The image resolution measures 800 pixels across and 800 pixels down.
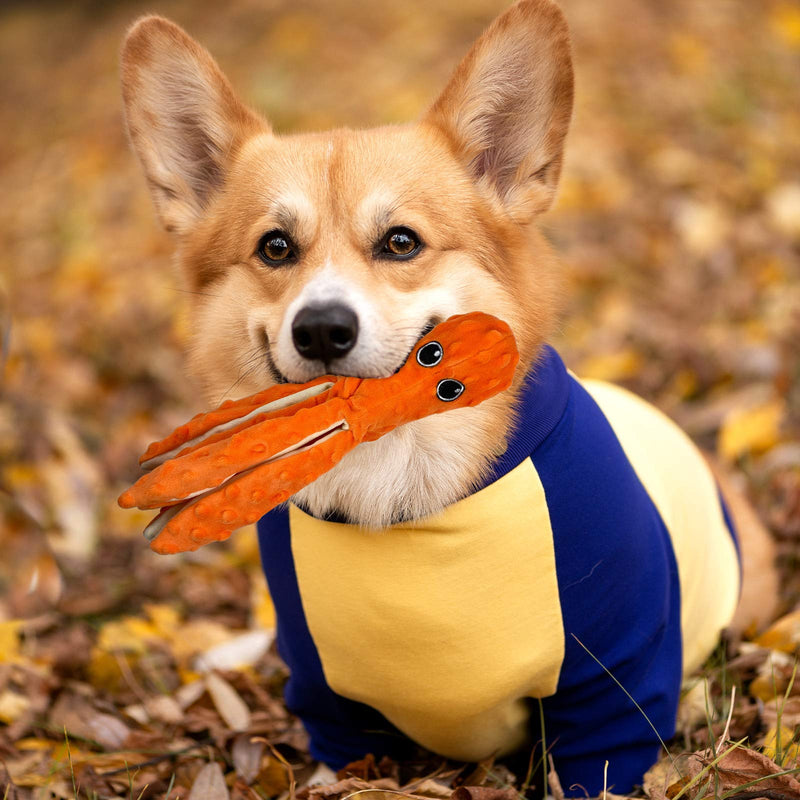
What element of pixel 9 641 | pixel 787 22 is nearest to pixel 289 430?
pixel 9 641

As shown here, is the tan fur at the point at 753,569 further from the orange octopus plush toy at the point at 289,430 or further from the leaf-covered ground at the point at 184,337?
the orange octopus plush toy at the point at 289,430

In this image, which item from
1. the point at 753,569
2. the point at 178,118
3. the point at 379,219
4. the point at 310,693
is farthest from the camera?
the point at 753,569

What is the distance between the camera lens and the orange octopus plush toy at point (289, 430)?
5.94 feet

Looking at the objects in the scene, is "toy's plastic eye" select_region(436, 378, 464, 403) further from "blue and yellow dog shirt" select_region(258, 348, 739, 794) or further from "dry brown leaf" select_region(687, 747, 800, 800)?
"dry brown leaf" select_region(687, 747, 800, 800)

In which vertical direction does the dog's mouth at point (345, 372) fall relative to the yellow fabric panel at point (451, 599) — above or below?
above

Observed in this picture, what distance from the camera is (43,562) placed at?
10.8ft

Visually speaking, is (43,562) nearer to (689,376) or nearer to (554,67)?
(554,67)

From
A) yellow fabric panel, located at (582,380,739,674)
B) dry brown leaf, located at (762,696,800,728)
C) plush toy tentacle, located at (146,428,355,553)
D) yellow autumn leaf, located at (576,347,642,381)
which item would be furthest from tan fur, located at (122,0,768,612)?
yellow autumn leaf, located at (576,347,642,381)

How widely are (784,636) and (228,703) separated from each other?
1638 millimetres

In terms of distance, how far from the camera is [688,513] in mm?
2461

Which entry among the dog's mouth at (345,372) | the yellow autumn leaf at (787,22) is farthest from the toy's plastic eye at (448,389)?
the yellow autumn leaf at (787,22)

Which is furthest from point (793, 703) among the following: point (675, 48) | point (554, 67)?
point (675, 48)

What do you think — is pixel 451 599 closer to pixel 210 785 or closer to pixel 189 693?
pixel 210 785

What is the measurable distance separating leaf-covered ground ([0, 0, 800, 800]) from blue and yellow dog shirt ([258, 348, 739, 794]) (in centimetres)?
14
